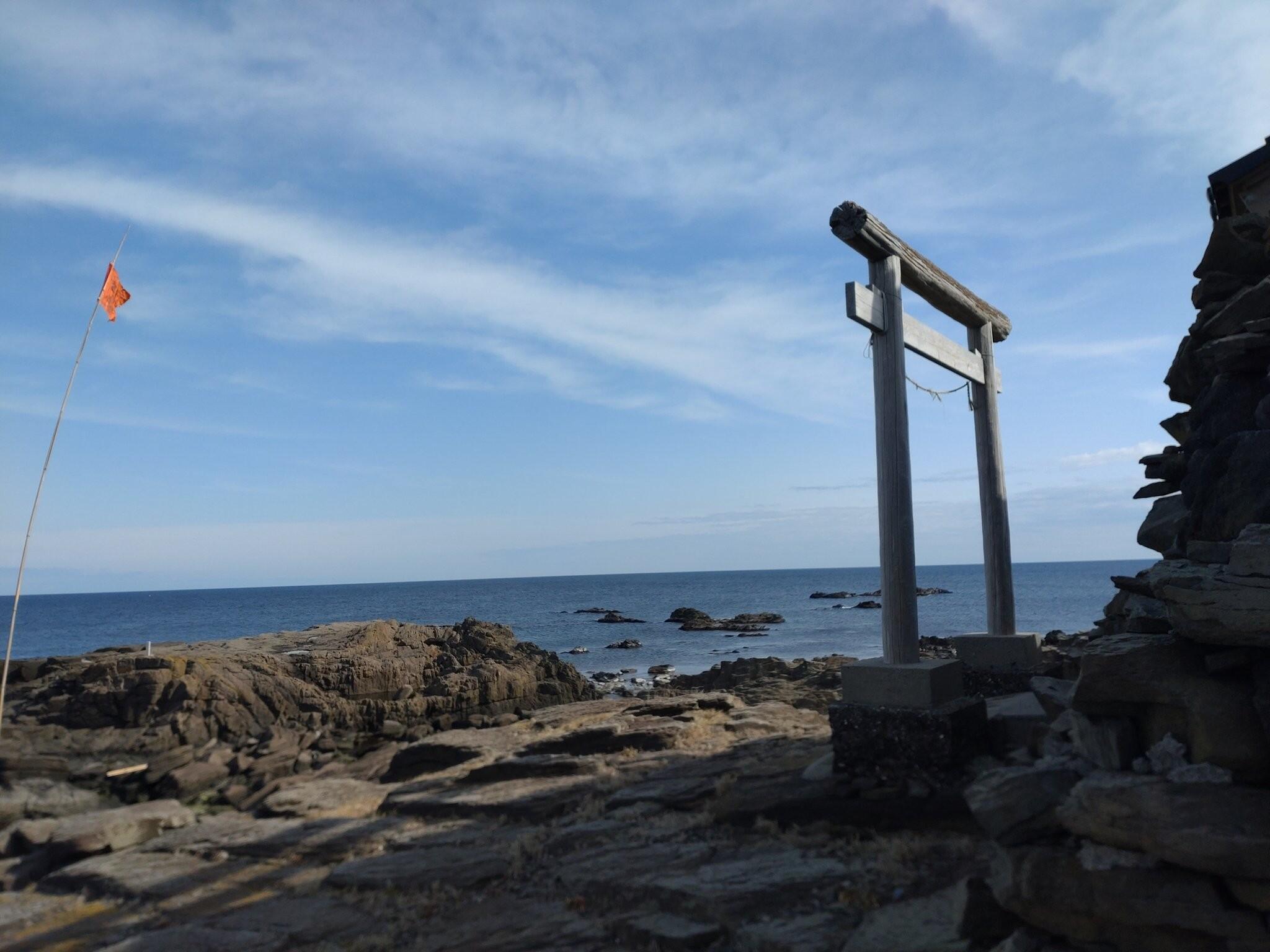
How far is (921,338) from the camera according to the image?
8070mm

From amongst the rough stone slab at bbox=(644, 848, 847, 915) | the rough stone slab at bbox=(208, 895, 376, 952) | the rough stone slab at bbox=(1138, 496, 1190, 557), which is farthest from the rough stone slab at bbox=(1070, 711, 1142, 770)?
the rough stone slab at bbox=(208, 895, 376, 952)

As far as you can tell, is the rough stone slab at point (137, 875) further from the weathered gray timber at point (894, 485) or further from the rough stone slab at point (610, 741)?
the weathered gray timber at point (894, 485)

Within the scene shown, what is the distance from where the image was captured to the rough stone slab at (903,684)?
20.2 ft

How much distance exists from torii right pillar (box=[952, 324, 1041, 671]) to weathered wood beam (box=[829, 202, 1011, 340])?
327 mm

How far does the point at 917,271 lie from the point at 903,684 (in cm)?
420

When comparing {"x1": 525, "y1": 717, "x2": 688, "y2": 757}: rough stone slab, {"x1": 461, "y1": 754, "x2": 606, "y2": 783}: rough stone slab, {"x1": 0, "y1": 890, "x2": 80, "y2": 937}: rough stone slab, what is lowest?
{"x1": 0, "y1": 890, "x2": 80, "y2": 937}: rough stone slab

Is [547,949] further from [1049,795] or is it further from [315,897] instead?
[1049,795]

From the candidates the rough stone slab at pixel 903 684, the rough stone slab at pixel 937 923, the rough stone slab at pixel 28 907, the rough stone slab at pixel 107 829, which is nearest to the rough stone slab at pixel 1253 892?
the rough stone slab at pixel 937 923

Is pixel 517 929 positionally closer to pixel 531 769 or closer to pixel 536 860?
pixel 536 860

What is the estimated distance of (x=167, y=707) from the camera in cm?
1267

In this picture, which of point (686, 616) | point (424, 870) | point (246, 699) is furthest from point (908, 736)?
point (686, 616)

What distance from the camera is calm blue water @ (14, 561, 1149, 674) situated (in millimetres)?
44062

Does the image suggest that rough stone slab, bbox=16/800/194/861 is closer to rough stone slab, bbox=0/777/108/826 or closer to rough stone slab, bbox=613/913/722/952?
rough stone slab, bbox=0/777/108/826

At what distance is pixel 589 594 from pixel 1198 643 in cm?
11720
